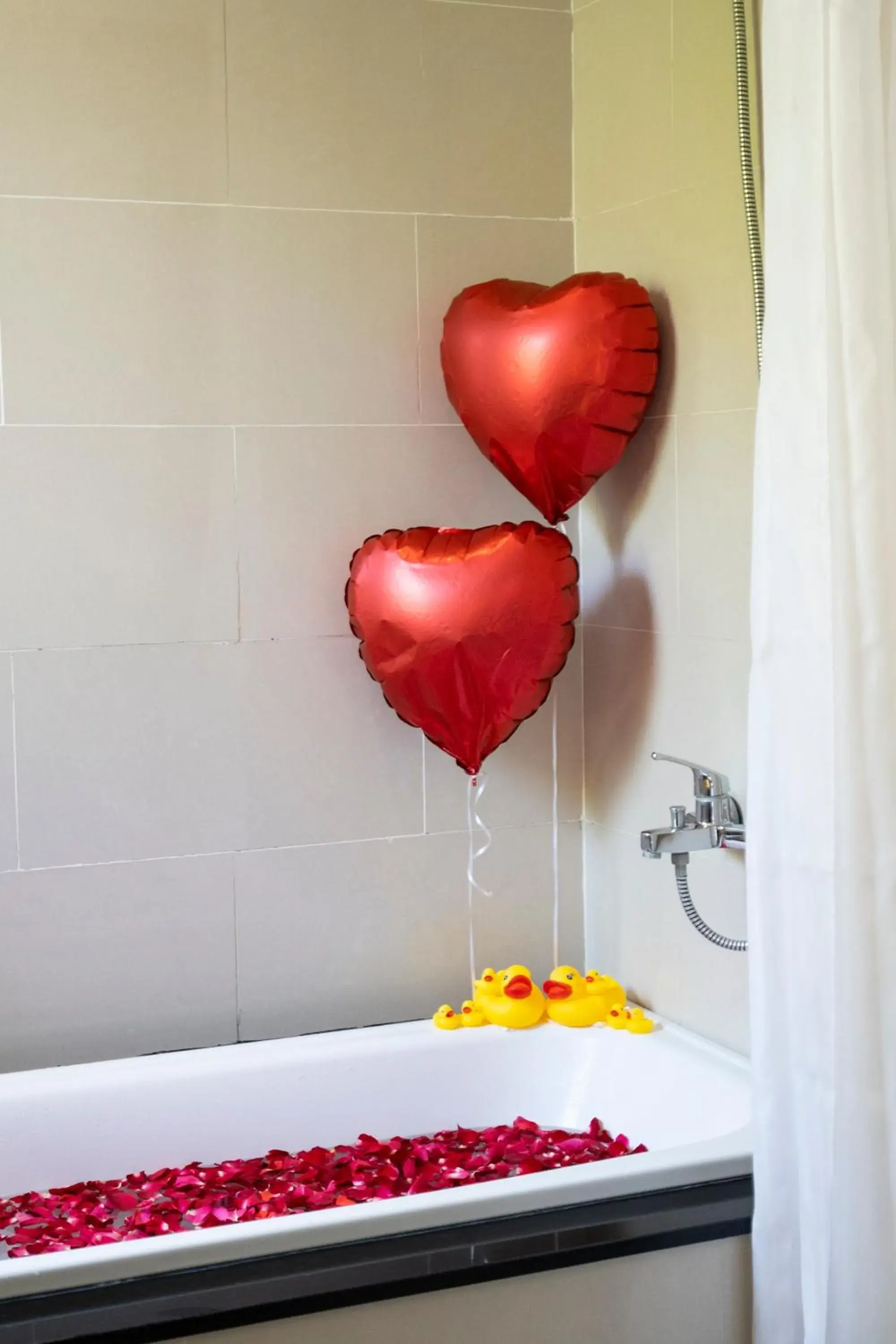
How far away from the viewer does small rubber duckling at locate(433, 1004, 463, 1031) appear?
2438mm

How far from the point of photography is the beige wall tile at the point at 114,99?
2250 millimetres

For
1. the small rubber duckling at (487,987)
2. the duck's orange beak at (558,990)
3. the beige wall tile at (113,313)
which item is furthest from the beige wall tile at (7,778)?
the duck's orange beak at (558,990)

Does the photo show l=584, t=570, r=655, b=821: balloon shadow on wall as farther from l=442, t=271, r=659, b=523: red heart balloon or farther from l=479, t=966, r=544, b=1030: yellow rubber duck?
l=479, t=966, r=544, b=1030: yellow rubber duck

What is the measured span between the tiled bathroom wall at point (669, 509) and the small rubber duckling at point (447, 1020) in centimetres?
33

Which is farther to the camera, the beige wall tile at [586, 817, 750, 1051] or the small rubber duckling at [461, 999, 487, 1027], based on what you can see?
the small rubber duckling at [461, 999, 487, 1027]

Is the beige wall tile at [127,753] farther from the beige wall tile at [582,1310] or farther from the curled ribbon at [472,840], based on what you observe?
the beige wall tile at [582,1310]

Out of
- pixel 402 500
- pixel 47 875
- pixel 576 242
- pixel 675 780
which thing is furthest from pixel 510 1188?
pixel 576 242

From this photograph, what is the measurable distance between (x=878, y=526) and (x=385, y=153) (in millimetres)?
1346

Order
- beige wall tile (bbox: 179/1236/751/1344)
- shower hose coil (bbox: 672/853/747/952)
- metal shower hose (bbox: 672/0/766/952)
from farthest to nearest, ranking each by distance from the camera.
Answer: shower hose coil (bbox: 672/853/747/952) < metal shower hose (bbox: 672/0/766/952) < beige wall tile (bbox: 179/1236/751/1344)

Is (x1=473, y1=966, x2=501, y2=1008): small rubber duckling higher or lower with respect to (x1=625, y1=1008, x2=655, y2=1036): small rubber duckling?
higher

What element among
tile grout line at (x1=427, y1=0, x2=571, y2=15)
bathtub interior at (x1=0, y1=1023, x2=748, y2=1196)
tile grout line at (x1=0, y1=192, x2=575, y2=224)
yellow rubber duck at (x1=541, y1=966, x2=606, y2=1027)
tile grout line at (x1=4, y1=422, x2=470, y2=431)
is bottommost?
bathtub interior at (x1=0, y1=1023, x2=748, y2=1196)

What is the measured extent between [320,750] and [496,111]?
1.19 metres

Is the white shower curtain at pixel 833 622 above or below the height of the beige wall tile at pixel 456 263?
below

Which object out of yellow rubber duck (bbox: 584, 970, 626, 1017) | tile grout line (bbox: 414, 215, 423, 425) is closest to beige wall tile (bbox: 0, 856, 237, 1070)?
yellow rubber duck (bbox: 584, 970, 626, 1017)
